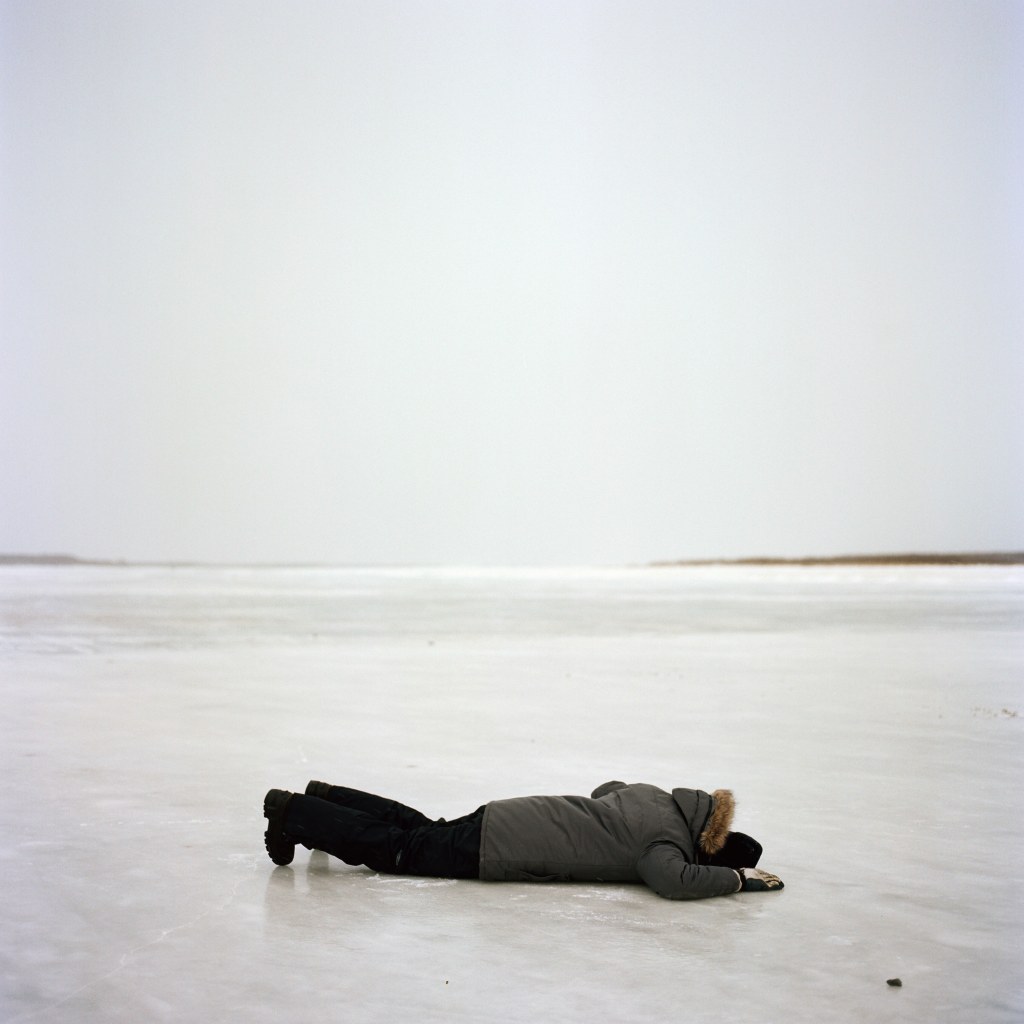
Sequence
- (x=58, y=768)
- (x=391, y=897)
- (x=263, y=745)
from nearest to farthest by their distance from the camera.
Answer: (x=391, y=897) → (x=58, y=768) → (x=263, y=745)

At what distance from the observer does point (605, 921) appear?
4172 millimetres

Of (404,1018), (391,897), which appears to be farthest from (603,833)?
(404,1018)

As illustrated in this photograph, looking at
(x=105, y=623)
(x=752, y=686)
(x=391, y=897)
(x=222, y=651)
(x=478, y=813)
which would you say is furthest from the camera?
(x=105, y=623)

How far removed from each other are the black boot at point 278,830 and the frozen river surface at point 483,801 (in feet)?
0.49

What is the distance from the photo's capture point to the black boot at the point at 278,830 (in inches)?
188

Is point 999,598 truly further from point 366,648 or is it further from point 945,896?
point 945,896

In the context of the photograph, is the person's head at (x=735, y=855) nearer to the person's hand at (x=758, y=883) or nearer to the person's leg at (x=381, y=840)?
the person's hand at (x=758, y=883)

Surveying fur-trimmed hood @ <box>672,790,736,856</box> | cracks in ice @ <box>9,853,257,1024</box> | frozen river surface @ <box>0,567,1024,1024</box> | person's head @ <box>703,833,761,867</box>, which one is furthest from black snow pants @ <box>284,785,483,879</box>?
person's head @ <box>703,833,761,867</box>

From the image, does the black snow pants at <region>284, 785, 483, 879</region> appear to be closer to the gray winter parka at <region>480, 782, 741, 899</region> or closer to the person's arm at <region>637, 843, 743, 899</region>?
the gray winter parka at <region>480, 782, 741, 899</region>

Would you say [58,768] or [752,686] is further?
[752,686]

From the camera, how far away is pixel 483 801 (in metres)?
6.15

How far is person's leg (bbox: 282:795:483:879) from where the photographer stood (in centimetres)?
471

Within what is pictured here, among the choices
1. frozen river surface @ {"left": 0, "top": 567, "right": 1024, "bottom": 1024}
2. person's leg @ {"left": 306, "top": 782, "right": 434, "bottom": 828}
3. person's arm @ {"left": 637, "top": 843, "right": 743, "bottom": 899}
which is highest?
person's leg @ {"left": 306, "top": 782, "right": 434, "bottom": 828}

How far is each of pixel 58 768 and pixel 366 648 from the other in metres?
8.43
